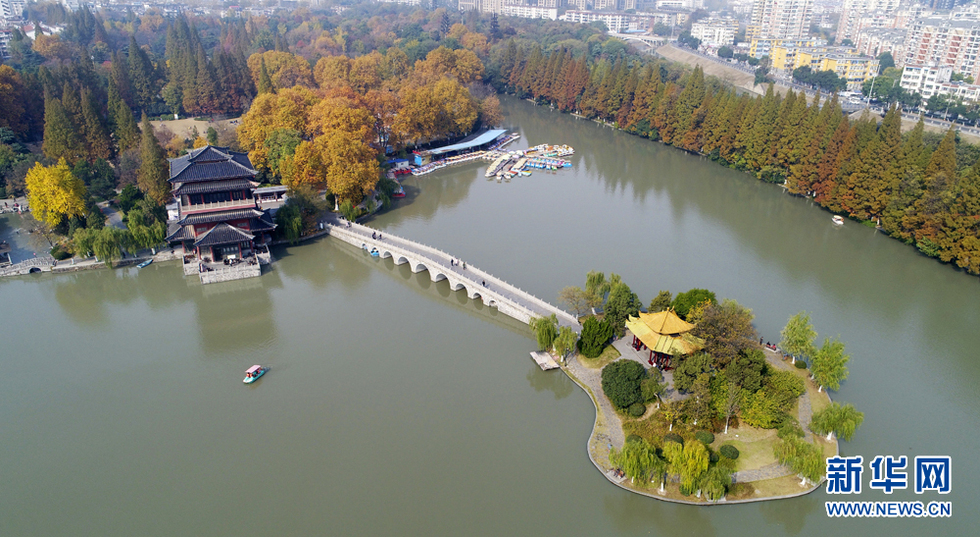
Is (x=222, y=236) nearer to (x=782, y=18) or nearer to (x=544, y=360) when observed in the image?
(x=544, y=360)

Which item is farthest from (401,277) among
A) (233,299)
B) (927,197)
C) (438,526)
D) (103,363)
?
(927,197)

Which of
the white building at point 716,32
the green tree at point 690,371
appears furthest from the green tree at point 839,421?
the white building at point 716,32

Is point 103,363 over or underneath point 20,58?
underneath

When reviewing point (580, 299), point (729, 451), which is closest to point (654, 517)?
point (729, 451)

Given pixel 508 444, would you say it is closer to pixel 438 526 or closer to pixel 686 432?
pixel 438 526

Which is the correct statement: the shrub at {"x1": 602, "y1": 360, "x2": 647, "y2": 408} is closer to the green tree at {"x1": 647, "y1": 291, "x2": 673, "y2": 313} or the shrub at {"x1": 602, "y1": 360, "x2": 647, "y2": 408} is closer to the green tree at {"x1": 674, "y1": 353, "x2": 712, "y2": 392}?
the green tree at {"x1": 674, "y1": 353, "x2": 712, "y2": 392}
